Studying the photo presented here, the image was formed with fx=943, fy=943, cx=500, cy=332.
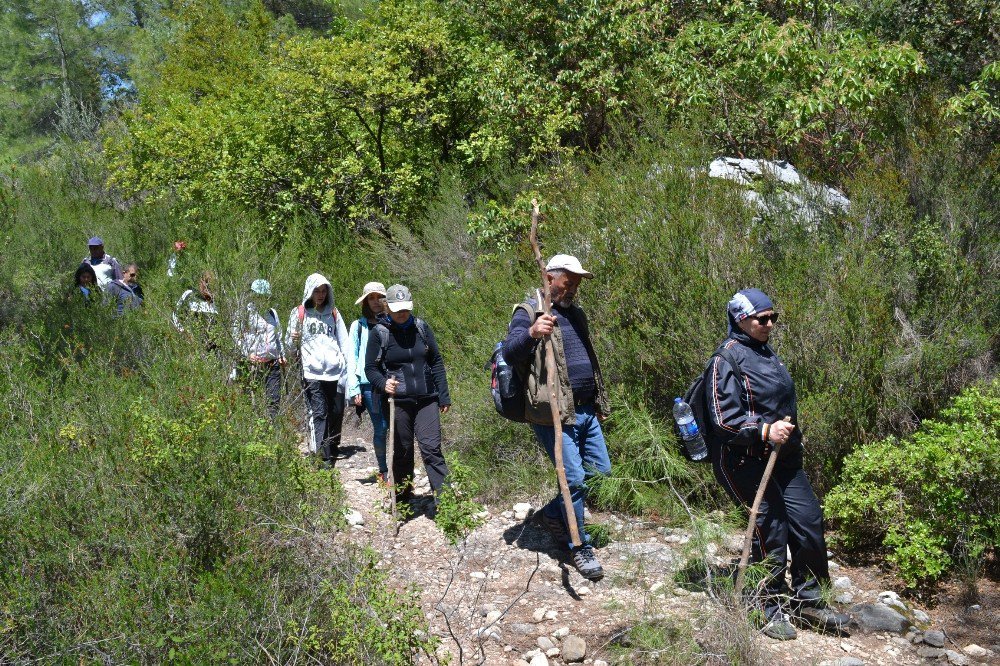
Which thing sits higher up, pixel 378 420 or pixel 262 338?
pixel 262 338

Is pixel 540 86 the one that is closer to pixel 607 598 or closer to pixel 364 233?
pixel 364 233

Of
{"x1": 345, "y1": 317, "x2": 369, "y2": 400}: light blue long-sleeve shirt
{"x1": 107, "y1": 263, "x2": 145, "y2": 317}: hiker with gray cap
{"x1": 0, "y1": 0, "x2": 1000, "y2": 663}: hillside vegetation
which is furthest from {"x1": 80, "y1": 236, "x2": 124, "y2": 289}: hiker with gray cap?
{"x1": 345, "y1": 317, "x2": 369, "y2": 400}: light blue long-sleeve shirt

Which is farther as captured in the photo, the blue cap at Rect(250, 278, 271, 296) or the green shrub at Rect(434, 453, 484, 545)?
the blue cap at Rect(250, 278, 271, 296)

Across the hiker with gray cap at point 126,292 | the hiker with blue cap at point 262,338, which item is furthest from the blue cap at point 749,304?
the hiker with gray cap at point 126,292

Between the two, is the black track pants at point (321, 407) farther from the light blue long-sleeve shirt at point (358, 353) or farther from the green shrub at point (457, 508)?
the green shrub at point (457, 508)

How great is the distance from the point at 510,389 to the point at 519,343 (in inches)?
15.0

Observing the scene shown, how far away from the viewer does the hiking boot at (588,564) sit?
18.6 ft

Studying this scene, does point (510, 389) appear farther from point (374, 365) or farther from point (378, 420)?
point (378, 420)

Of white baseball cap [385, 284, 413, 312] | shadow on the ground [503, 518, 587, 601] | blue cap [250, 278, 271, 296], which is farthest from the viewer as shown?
blue cap [250, 278, 271, 296]

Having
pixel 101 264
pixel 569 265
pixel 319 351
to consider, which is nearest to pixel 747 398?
pixel 569 265

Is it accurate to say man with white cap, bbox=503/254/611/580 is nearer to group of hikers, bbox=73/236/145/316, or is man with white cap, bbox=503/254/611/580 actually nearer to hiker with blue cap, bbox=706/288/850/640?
hiker with blue cap, bbox=706/288/850/640

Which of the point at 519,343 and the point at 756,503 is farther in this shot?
A: the point at 519,343

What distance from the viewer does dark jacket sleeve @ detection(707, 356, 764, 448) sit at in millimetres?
4742

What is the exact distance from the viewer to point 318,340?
8.03m
